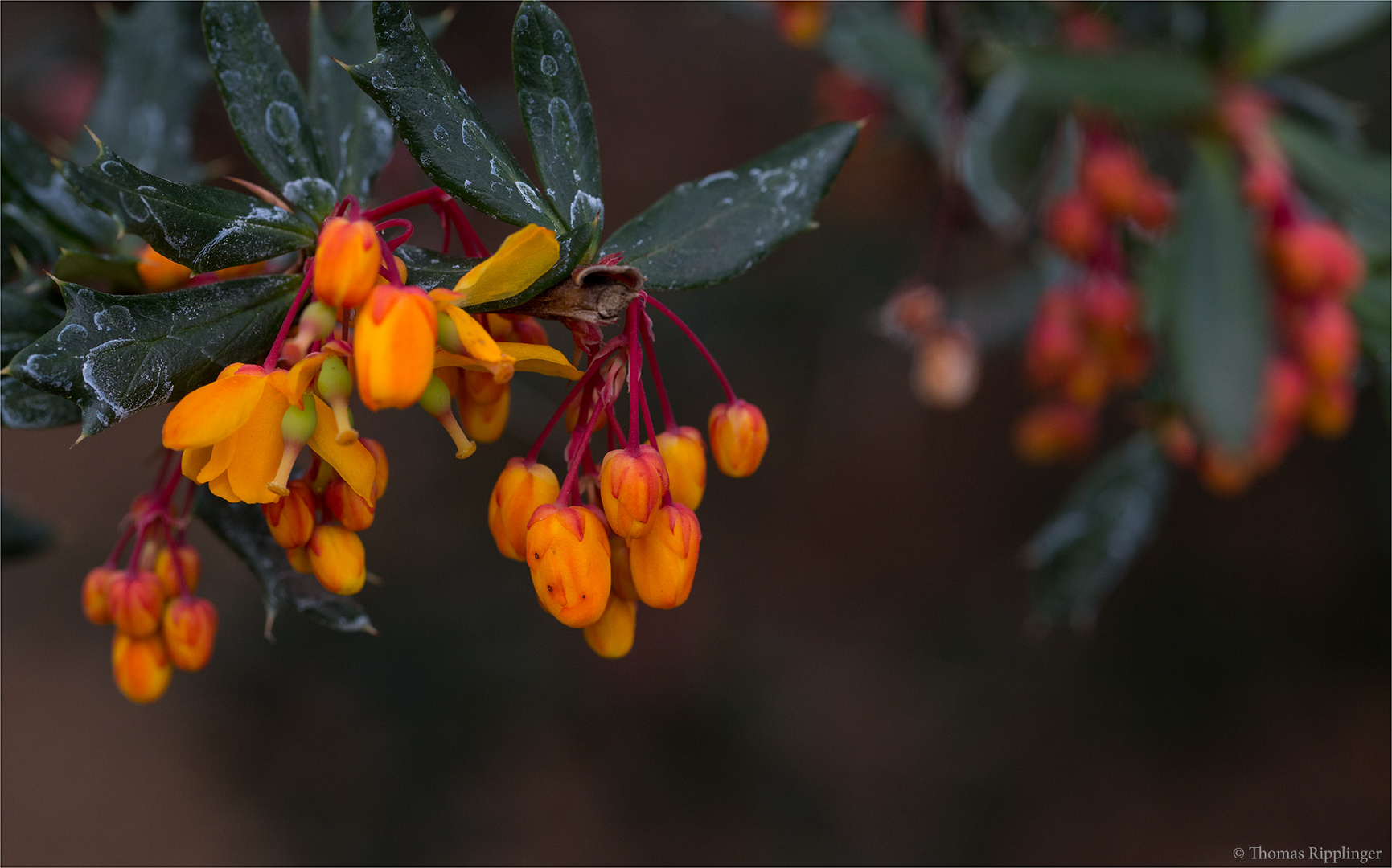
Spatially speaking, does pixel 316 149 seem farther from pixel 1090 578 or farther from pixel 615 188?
pixel 615 188

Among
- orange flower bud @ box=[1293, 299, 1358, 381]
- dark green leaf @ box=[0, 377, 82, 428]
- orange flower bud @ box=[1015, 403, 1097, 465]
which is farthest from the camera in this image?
orange flower bud @ box=[1015, 403, 1097, 465]

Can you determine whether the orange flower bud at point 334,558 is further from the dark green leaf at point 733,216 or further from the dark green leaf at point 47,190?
the dark green leaf at point 47,190

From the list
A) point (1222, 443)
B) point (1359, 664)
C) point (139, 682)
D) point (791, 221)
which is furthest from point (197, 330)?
point (1359, 664)

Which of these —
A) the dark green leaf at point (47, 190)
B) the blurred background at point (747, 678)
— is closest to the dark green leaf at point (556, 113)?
the dark green leaf at point (47, 190)

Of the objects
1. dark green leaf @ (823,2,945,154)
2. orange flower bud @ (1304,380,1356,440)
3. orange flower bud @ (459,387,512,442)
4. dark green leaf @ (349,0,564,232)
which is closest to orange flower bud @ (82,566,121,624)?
orange flower bud @ (459,387,512,442)

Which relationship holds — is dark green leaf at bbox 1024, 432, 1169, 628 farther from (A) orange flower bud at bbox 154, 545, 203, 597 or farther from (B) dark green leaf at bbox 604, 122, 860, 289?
(A) orange flower bud at bbox 154, 545, 203, 597

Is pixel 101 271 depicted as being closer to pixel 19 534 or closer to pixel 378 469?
pixel 378 469

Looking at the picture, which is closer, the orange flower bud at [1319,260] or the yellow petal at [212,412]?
the yellow petal at [212,412]
